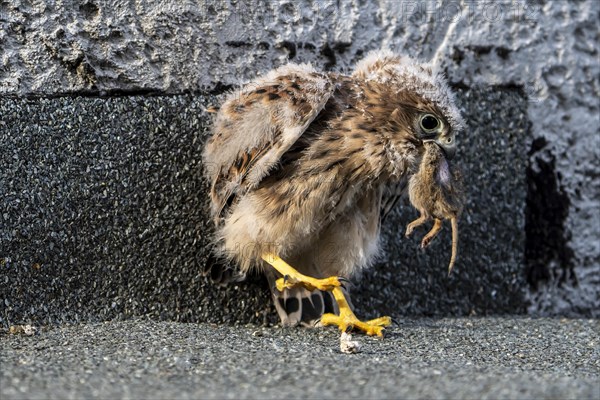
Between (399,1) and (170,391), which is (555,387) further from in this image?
(399,1)

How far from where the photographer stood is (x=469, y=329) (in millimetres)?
3979

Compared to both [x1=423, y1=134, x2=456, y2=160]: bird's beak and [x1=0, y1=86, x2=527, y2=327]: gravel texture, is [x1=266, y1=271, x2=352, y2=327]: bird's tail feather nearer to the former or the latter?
[x1=0, y1=86, x2=527, y2=327]: gravel texture

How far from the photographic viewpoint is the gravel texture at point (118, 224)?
12.2ft

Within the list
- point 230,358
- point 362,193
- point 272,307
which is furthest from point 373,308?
point 230,358

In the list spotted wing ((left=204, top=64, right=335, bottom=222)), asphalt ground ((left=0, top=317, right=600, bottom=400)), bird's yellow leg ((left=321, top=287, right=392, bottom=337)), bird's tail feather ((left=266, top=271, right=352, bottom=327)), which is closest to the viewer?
asphalt ground ((left=0, top=317, right=600, bottom=400))

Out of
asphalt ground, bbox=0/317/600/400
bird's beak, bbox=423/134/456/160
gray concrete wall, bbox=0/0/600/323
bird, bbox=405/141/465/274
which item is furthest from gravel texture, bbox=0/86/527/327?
bird's beak, bbox=423/134/456/160

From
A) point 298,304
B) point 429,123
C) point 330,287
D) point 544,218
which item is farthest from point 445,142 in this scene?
point 544,218

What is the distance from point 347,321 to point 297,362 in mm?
739

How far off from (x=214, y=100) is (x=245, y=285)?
82 cm

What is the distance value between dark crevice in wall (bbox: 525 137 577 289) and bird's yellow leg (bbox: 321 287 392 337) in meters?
1.24

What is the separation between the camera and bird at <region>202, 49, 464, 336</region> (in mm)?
3596

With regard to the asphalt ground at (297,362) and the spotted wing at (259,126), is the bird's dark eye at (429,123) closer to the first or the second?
the spotted wing at (259,126)

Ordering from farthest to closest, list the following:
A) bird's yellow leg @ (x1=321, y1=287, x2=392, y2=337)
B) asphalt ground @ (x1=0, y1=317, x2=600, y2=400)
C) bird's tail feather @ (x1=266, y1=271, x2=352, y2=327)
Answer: bird's tail feather @ (x1=266, y1=271, x2=352, y2=327) < bird's yellow leg @ (x1=321, y1=287, x2=392, y2=337) < asphalt ground @ (x1=0, y1=317, x2=600, y2=400)

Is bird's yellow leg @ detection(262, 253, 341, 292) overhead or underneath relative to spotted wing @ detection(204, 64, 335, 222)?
underneath
